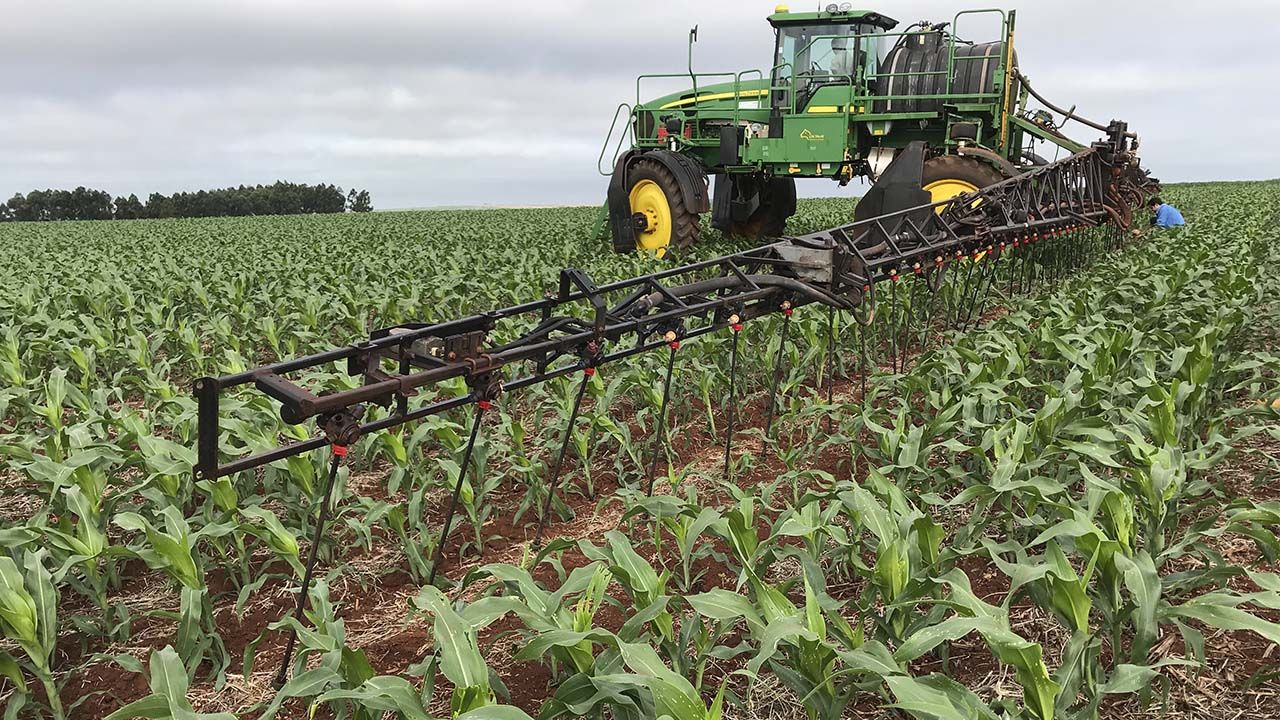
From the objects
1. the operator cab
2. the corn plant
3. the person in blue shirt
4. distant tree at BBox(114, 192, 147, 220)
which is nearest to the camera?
the corn plant

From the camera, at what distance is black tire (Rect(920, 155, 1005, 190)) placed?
8.48 meters

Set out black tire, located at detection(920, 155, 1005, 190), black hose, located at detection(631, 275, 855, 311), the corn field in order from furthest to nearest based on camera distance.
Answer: black tire, located at detection(920, 155, 1005, 190) → black hose, located at detection(631, 275, 855, 311) → the corn field

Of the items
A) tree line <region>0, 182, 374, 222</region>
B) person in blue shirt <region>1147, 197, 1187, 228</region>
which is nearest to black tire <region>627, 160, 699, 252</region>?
person in blue shirt <region>1147, 197, 1187, 228</region>

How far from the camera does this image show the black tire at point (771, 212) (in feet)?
44.3

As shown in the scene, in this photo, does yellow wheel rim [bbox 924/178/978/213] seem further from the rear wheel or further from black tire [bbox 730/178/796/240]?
black tire [bbox 730/178/796/240]

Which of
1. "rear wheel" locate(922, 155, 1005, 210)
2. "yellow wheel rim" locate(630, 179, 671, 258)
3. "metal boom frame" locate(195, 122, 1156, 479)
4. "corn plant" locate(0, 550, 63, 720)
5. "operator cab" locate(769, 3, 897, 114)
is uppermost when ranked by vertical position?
"operator cab" locate(769, 3, 897, 114)

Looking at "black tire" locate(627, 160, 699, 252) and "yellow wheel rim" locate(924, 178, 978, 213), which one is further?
"black tire" locate(627, 160, 699, 252)

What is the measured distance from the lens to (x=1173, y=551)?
271 cm

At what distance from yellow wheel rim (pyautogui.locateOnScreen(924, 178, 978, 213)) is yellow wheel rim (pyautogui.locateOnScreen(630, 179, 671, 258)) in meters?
3.72

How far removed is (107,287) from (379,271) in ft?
9.59

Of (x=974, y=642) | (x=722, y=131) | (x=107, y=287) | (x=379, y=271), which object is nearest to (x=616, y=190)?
(x=722, y=131)

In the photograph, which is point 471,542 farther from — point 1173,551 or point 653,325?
point 1173,551

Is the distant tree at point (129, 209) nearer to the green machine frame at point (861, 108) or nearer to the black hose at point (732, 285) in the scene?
the green machine frame at point (861, 108)

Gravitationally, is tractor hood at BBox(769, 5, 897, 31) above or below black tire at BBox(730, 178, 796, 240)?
above
